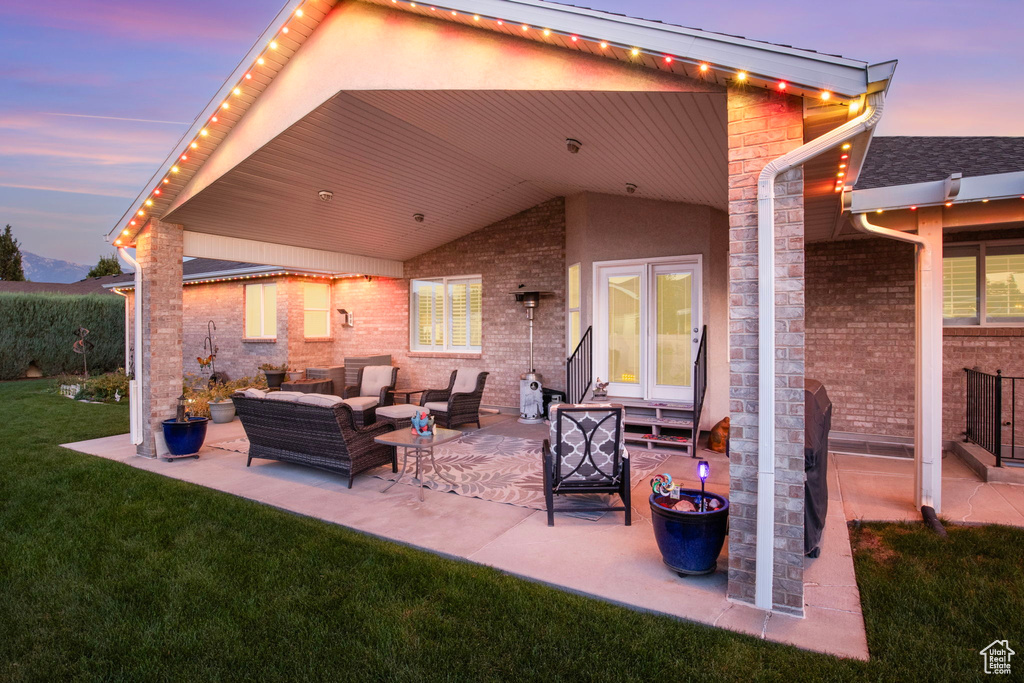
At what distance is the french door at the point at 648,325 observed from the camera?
752 centimetres

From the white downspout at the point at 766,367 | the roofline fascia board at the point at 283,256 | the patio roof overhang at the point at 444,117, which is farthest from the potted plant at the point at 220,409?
the white downspout at the point at 766,367

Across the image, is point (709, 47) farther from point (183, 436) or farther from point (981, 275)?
point (183, 436)

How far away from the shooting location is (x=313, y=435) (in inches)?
221

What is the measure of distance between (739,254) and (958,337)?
5419 millimetres

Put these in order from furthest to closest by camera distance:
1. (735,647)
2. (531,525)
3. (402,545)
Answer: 1. (531,525)
2. (402,545)
3. (735,647)

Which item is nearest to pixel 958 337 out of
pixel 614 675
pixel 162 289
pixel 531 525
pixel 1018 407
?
pixel 1018 407

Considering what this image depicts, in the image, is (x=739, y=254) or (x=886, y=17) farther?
(x=886, y=17)

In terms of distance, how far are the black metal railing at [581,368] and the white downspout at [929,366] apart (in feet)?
13.7

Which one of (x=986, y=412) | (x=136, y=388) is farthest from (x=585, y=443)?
(x=136, y=388)

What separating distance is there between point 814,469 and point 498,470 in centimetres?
339

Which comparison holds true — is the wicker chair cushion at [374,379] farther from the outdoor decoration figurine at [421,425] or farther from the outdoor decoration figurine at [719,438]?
the outdoor decoration figurine at [719,438]

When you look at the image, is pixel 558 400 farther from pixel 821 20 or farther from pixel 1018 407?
pixel 821 20

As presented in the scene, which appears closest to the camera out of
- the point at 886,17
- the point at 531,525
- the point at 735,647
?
the point at 735,647

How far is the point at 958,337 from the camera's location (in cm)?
633
